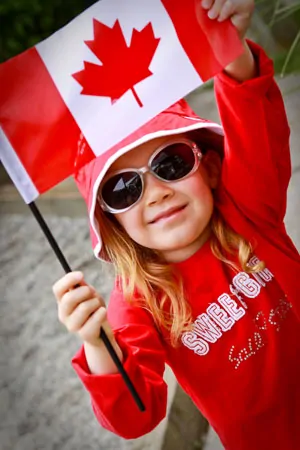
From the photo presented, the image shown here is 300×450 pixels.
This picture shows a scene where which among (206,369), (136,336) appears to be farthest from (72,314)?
(206,369)

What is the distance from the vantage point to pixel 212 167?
892 millimetres

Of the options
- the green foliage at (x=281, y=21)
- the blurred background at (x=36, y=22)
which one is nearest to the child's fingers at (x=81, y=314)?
the blurred background at (x=36, y=22)

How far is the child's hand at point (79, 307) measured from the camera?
685mm

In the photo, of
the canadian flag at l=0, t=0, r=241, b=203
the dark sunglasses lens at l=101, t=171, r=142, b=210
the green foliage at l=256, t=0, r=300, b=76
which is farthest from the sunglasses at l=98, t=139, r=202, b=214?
the green foliage at l=256, t=0, r=300, b=76

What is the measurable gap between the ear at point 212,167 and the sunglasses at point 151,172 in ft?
0.20

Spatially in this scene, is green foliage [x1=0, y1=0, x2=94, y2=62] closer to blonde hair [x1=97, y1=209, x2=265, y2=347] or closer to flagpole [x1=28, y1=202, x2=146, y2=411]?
blonde hair [x1=97, y1=209, x2=265, y2=347]

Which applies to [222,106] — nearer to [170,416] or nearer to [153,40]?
[153,40]

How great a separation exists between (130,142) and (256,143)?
164mm

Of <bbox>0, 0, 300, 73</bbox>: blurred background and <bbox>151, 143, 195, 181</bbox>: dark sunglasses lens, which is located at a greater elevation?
<bbox>0, 0, 300, 73</bbox>: blurred background

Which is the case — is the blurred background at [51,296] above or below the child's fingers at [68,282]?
below

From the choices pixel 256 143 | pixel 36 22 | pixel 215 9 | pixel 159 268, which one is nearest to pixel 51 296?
pixel 36 22

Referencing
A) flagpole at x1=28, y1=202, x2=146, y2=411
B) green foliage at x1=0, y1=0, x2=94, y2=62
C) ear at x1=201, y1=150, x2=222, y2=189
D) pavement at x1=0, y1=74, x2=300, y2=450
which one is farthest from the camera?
green foliage at x1=0, y1=0, x2=94, y2=62

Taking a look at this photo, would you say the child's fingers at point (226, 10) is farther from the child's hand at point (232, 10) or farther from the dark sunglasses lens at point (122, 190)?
the dark sunglasses lens at point (122, 190)

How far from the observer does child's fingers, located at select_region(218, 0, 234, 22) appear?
2.24 feet
